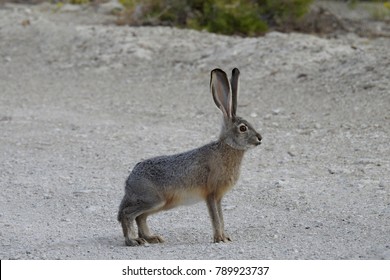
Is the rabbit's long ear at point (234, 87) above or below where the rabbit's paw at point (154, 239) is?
above

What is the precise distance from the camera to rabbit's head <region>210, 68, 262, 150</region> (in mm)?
6723

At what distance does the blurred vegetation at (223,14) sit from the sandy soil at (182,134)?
61 centimetres

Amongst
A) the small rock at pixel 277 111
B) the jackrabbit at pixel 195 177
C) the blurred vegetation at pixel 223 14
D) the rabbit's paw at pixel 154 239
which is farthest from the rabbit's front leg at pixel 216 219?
the blurred vegetation at pixel 223 14

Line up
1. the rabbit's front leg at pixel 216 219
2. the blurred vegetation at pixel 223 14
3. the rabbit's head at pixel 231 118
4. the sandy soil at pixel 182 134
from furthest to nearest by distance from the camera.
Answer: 1. the blurred vegetation at pixel 223 14
2. the rabbit's head at pixel 231 118
3. the sandy soil at pixel 182 134
4. the rabbit's front leg at pixel 216 219

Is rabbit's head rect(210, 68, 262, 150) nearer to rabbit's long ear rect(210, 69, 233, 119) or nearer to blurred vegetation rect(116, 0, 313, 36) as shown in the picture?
rabbit's long ear rect(210, 69, 233, 119)

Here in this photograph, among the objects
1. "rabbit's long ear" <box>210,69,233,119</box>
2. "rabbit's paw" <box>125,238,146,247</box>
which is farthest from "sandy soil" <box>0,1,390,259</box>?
"rabbit's long ear" <box>210,69,233,119</box>

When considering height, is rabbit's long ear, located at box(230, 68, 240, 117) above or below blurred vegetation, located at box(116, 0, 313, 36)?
above

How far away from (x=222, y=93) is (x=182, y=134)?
3632mm

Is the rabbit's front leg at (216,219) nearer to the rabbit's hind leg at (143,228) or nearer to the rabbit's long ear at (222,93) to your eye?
the rabbit's hind leg at (143,228)

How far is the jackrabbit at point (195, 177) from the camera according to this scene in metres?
6.57

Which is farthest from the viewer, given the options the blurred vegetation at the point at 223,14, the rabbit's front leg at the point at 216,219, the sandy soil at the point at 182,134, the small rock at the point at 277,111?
the blurred vegetation at the point at 223,14

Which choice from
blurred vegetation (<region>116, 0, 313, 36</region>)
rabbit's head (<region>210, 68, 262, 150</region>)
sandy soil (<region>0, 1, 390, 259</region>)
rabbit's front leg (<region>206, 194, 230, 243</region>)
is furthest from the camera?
blurred vegetation (<region>116, 0, 313, 36</region>)

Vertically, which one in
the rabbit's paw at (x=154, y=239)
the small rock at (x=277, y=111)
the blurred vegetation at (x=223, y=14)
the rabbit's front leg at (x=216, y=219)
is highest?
the rabbit's front leg at (x=216, y=219)
